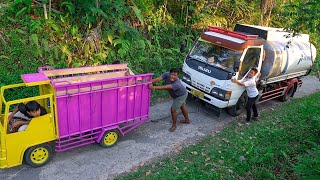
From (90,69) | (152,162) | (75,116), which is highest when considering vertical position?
(90,69)

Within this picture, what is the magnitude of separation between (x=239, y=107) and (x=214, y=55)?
69.6 inches

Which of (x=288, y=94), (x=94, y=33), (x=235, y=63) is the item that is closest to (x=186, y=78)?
(x=235, y=63)

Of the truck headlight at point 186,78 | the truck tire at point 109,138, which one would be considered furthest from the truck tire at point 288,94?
the truck tire at point 109,138

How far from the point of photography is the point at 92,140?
6379 millimetres

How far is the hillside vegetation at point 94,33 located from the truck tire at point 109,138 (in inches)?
126

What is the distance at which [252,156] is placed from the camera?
5.90 m

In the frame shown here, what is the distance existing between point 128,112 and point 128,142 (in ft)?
2.47

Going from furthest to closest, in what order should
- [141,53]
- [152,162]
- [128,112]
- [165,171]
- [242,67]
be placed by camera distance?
[141,53], [242,67], [128,112], [152,162], [165,171]

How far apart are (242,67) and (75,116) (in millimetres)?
4638

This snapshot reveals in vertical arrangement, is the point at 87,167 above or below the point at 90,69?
below

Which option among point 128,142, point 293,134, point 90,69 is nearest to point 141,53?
point 90,69

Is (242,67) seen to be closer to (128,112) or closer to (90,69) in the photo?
(128,112)

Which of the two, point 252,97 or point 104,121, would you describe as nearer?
point 104,121

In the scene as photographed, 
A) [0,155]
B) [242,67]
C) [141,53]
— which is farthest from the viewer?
[141,53]
